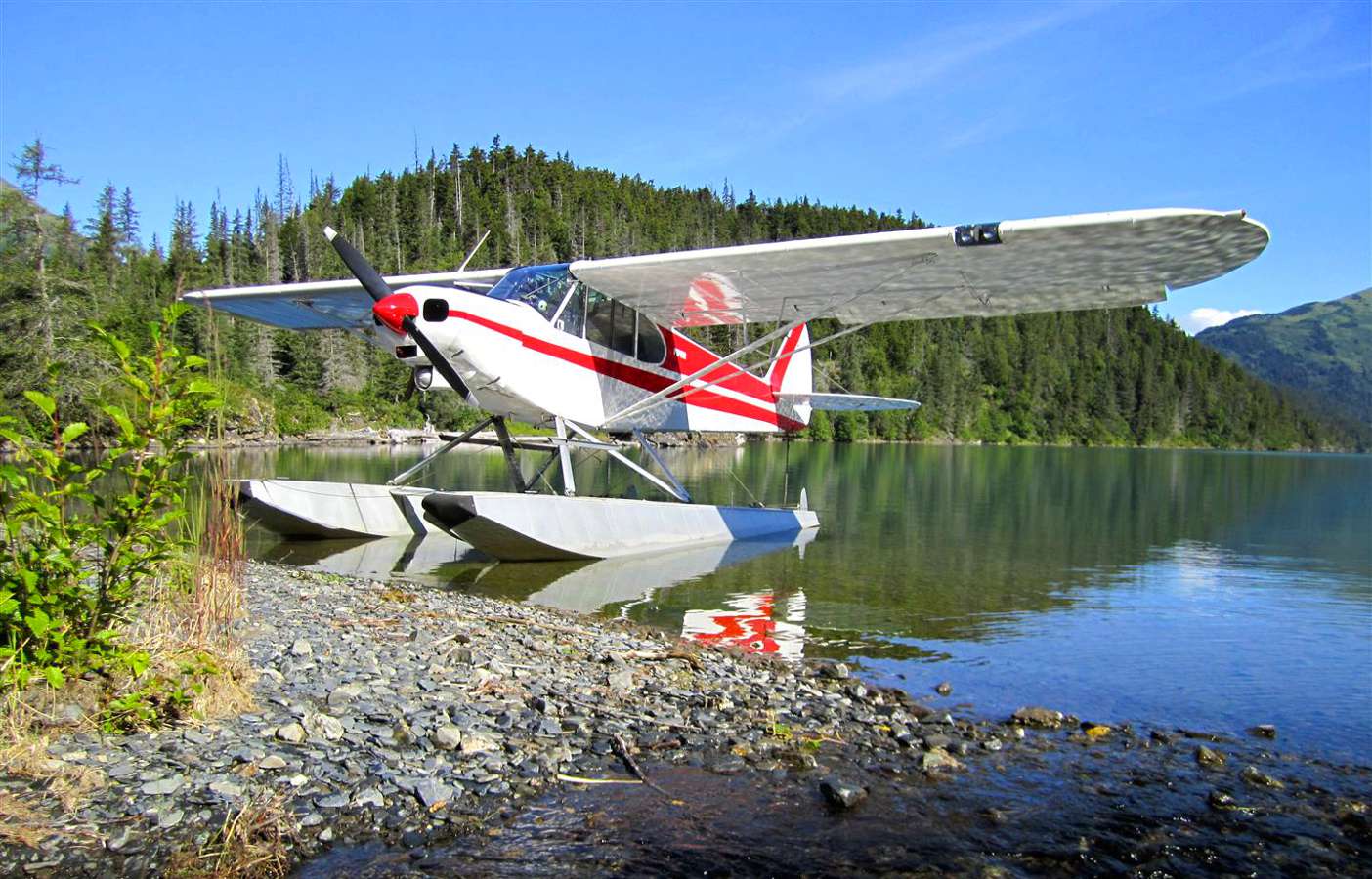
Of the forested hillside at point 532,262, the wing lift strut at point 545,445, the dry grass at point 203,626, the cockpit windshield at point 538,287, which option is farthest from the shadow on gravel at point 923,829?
the forested hillside at point 532,262

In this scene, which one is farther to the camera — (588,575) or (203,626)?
(588,575)

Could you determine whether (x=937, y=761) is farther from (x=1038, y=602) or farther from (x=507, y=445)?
(x=507, y=445)

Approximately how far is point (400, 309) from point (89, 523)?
17.0 feet

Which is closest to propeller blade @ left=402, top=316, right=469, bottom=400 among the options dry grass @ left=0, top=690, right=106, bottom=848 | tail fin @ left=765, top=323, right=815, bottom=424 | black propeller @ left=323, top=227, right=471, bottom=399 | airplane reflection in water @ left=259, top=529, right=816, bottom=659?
black propeller @ left=323, top=227, right=471, bottom=399

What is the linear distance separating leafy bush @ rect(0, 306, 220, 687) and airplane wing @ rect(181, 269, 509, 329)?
776 centimetres

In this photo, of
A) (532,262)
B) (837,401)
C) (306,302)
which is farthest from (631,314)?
(532,262)

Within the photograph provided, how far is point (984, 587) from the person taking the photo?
9.19 m

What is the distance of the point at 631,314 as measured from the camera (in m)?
11.1

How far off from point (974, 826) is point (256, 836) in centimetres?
240

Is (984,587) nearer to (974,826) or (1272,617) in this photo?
(1272,617)

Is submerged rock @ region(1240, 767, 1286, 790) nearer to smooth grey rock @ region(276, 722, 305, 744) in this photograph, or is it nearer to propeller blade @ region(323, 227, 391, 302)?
smooth grey rock @ region(276, 722, 305, 744)

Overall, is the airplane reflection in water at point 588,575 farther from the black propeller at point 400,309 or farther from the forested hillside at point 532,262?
the forested hillside at point 532,262

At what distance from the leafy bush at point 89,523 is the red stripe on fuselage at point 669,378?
5370 millimetres

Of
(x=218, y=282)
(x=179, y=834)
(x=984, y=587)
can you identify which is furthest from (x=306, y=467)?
(x=218, y=282)
